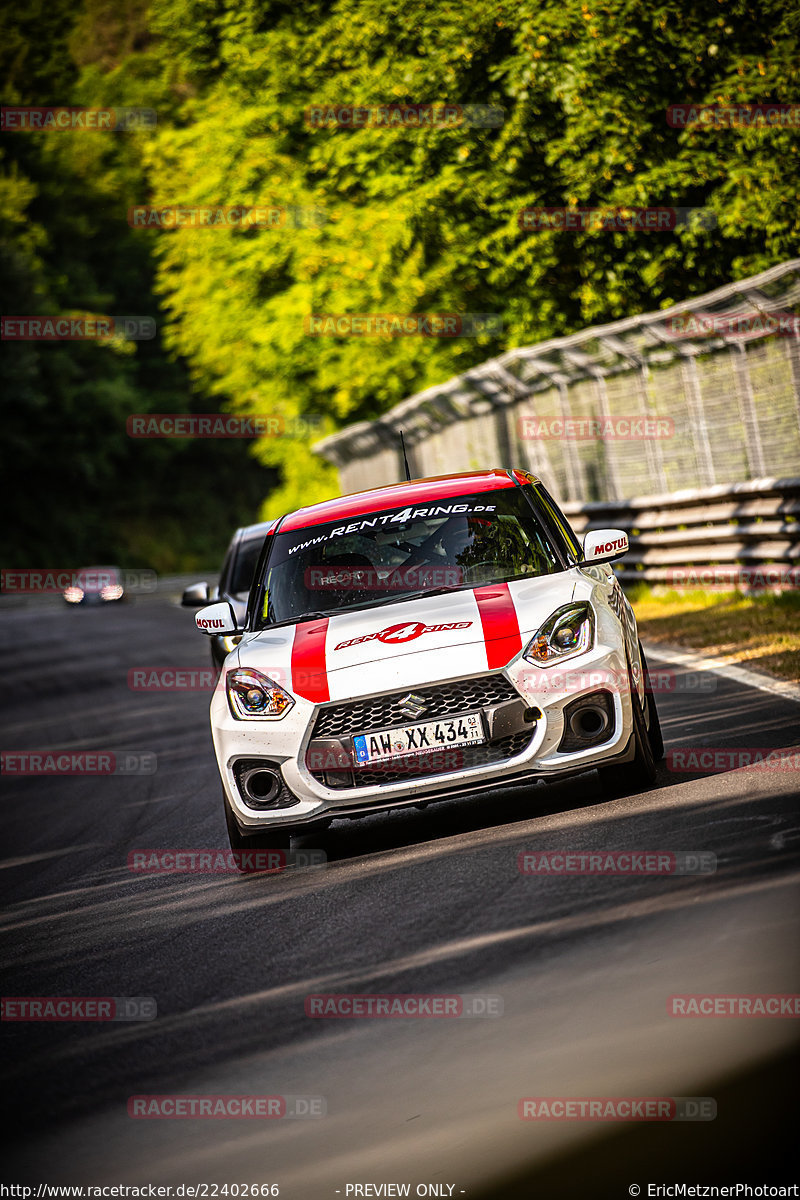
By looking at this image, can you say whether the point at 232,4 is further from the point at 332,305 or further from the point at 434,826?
the point at 434,826

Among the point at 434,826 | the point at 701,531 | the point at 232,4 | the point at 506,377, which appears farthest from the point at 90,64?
the point at 434,826

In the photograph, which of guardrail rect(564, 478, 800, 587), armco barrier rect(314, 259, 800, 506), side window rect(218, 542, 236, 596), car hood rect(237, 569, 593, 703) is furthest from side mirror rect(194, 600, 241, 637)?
armco barrier rect(314, 259, 800, 506)

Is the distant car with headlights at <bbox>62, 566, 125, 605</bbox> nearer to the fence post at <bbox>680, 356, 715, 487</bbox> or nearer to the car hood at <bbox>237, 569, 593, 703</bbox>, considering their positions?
the fence post at <bbox>680, 356, 715, 487</bbox>

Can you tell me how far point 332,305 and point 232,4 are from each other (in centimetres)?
622

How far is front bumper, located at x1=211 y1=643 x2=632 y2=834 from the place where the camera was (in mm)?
6734

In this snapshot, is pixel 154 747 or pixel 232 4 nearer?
pixel 154 747

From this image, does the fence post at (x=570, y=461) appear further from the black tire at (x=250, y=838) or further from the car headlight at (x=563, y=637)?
the black tire at (x=250, y=838)

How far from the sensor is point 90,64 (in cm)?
7638

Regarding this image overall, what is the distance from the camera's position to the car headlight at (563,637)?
6.87 metres

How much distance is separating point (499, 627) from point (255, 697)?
44.9 inches

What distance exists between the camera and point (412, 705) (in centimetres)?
676

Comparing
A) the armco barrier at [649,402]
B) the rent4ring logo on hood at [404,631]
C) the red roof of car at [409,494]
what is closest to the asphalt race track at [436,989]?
the rent4ring logo on hood at [404,631]

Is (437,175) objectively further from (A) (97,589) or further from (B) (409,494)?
(A) (97,589)

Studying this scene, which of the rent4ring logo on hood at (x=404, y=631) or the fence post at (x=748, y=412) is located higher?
the fence post at (x=748, y=412)
